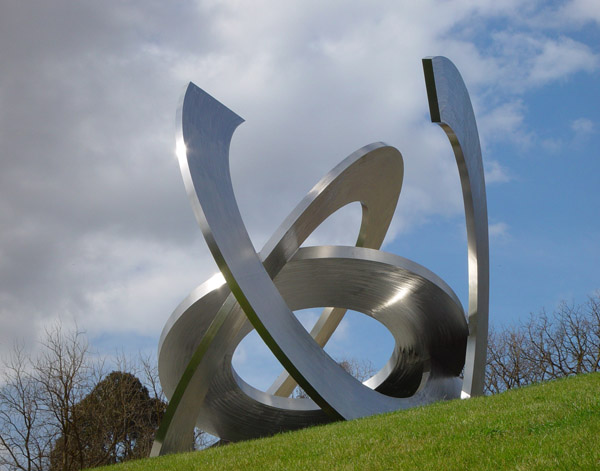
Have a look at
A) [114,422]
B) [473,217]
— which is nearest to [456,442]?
[473,217]

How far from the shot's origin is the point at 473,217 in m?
13.0

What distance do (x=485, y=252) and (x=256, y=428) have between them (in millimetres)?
6983

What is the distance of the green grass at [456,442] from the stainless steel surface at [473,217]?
3.43 meters

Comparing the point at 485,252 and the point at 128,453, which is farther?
the point at 128,453

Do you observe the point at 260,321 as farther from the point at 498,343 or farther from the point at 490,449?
the point at 498,343

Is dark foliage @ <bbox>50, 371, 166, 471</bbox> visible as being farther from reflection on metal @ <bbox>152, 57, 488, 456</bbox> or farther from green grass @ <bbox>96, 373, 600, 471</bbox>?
green grass @ <bbox>96, 373, 600, 471</bbox>

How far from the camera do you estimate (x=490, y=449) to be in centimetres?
602

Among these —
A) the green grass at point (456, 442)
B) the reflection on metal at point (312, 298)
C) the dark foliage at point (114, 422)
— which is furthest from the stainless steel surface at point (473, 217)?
the dark foliage at point (114, 422)

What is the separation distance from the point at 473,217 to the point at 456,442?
7.28 metres

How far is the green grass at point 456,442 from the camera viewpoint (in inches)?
223

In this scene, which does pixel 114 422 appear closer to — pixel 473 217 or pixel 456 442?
pixel 473 217

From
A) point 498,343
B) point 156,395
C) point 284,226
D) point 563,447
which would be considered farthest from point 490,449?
point 498,343

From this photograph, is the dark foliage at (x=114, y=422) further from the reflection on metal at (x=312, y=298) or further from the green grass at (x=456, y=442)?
the green grass at (x=456, y=442)

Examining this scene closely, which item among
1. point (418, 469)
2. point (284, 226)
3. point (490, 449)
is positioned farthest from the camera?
point (284, 226)
